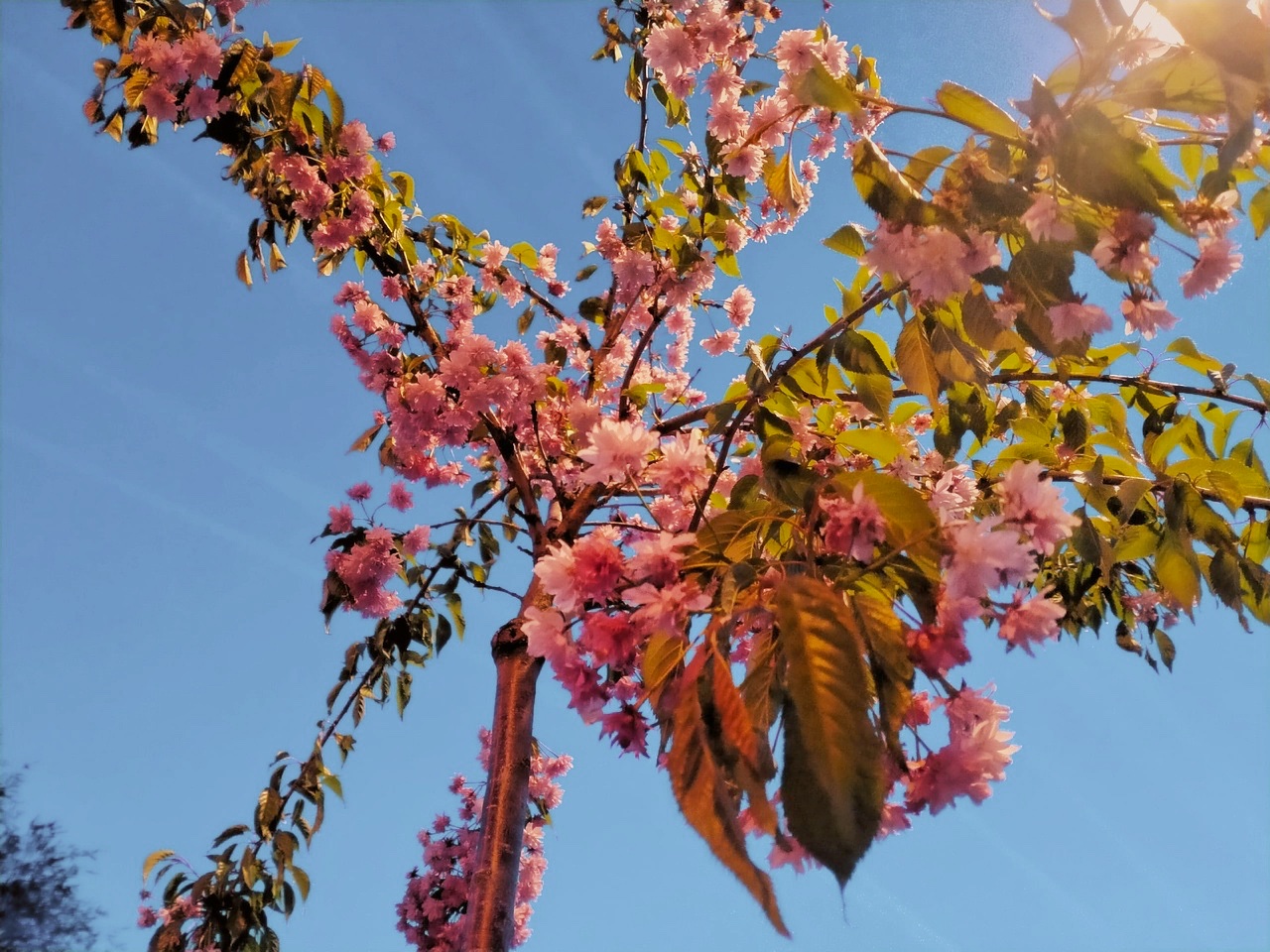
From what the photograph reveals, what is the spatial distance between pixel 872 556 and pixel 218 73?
223cm

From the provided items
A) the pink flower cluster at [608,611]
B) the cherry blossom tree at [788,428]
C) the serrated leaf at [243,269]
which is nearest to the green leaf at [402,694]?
the cherry blossom tree at [788,428]

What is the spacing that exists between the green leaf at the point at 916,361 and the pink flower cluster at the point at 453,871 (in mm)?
2407

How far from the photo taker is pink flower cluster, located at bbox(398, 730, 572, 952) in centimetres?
345

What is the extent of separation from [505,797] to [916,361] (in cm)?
125

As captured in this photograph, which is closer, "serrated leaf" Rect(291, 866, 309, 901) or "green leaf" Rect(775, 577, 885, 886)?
"green leaf" Rect(775, 577, 885, 886)

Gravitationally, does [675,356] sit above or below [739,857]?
above

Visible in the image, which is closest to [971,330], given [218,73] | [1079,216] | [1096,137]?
[1079,216]

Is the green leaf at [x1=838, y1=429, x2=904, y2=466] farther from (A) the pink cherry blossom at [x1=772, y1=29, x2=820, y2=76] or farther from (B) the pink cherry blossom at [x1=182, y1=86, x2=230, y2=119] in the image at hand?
(B) the pink cherry blossom at [x1=182, y1=86, x2=230, y2=119]

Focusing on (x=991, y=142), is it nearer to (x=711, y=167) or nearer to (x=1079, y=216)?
(x=1079, y=216)

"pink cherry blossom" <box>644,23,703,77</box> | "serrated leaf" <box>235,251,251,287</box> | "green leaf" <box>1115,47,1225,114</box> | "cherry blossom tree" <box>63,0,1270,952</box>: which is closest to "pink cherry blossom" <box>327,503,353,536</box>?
"cherry blossom tree" <box>63,0,1270,952</box>

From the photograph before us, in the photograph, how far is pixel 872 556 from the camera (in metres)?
0.90

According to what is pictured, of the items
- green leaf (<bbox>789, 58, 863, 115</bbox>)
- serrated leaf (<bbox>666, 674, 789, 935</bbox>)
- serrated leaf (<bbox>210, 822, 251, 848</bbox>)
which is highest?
green leaf (<bbox>789, 58, 863, 115</bbox>)

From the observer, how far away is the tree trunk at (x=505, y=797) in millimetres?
1672

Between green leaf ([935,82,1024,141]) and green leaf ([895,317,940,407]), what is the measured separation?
331 mm
